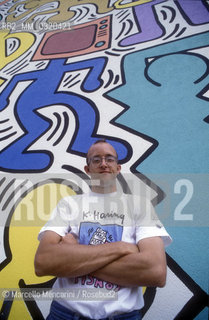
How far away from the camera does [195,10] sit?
3549mm

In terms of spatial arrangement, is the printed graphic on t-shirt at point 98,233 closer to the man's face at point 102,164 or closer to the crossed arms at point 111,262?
the crossed arms at point 111,262

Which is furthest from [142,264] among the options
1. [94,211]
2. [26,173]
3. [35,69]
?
[35,69]

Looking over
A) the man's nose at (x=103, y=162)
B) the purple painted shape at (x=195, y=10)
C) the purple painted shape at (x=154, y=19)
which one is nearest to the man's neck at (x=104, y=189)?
the man's nose at (x=103, y=162)

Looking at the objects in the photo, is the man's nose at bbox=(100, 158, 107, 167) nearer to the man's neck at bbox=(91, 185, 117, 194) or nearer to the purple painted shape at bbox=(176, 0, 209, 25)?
the man's neck at bbox=(91, 185, 117, 194)

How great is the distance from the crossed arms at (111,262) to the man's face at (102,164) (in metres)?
0.45

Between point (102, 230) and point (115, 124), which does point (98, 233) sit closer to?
point (102, 230)

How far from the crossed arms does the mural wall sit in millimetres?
648

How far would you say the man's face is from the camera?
61.1 inches

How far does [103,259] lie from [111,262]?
43mm

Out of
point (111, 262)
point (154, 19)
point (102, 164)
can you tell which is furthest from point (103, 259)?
point (154, 19)

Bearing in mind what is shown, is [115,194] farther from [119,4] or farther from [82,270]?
[119,4]

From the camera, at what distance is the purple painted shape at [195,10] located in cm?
338

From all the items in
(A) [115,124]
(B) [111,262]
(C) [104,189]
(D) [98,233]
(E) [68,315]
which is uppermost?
(A) [115,124]

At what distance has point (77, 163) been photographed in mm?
2408
